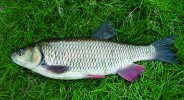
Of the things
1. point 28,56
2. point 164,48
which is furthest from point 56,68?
point 164,48

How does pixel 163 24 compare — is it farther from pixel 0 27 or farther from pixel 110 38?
pixel 0 27

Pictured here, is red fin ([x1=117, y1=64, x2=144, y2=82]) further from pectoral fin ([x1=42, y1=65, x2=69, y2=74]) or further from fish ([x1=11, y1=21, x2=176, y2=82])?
pectoral fin ([x1=42, y1=65, x2=69, y2=74])

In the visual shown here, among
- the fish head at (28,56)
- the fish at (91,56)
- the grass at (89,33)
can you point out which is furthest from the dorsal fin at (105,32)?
the fish head at (28,56)

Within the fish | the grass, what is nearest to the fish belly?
the fish

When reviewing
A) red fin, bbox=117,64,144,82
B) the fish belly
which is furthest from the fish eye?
red fin, bbox=117,64,144,82

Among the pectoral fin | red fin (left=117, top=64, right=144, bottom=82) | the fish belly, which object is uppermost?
the fish belly

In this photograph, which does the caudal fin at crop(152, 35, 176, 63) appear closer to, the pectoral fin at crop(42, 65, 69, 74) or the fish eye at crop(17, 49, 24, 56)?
the pectoral fin at crop(42, 65, 69, 74)

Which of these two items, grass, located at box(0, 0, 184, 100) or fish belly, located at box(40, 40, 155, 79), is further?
grass, located at box(0, 0, 184, 100)

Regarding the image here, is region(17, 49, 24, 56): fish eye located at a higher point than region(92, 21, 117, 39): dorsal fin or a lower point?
lower
